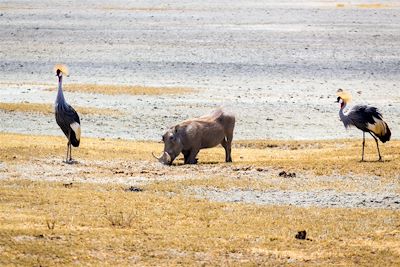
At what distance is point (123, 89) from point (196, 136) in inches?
476

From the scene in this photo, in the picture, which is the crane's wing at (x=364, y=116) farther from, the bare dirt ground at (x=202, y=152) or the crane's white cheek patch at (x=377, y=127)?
the bare dirt ground at (x=202, y=152)

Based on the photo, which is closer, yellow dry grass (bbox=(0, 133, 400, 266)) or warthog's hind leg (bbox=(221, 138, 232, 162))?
yellow dry grass (bbox=(0, 133, 400, 266))

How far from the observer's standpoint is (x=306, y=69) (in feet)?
120

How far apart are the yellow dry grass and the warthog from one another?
2.36m

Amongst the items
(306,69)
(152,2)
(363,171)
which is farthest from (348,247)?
(152,2)

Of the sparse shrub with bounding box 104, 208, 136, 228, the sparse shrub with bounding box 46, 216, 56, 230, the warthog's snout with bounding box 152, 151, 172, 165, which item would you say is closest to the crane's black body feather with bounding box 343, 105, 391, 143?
the warthog's snout with bounding box 152, 151, 172, 165

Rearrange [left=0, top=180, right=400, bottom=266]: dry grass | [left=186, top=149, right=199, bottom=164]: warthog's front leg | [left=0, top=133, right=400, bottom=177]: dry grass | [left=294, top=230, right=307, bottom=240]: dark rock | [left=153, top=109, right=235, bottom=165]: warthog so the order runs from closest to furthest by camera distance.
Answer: [left=0, top=180, right=400, bottom=266]: dry grass, [left=294, top=230, right=307, bottom=240]: dark rock, [left=0, top=133, right=400, bottom=177]: dry grass, [left=153, top=109, right=235, bottom=165]: warthog, [left=186, top=149, right=199, bottom=164]: warthog's front leg

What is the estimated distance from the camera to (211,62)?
38.2 metres

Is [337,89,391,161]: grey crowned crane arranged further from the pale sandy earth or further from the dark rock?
the dark rock

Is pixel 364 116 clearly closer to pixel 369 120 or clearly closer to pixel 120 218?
pixel 369 120

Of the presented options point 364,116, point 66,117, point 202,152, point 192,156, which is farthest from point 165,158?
point 364,116

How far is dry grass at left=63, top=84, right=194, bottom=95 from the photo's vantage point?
30984mm

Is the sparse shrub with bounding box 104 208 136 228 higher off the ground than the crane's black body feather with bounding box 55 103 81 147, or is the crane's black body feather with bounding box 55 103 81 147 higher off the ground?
the crane's black body feather with bounding box 55 103 81 147

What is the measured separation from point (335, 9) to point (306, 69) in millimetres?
27135
